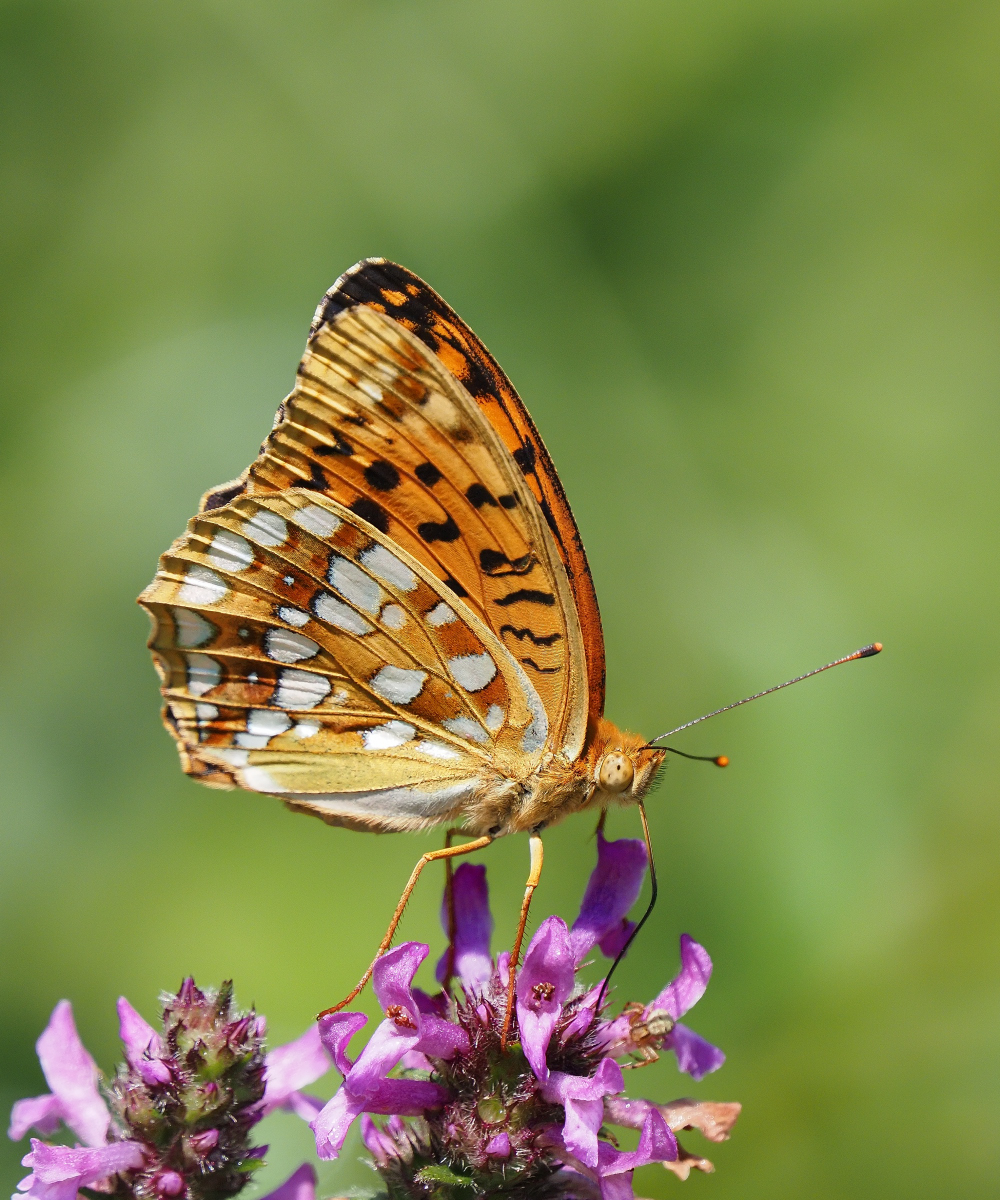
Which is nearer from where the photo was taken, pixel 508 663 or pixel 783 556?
pixel 508 663

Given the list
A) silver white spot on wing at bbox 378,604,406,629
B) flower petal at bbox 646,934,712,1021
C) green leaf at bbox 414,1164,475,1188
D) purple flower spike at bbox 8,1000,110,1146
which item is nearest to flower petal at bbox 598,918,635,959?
flower petal at bbox 646,934,712,1021

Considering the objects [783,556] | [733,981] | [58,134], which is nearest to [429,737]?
[733,981]

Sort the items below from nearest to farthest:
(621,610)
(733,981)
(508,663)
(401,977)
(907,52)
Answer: (401,977)
(508,663)
(733,981)
(621,610)
(907,52)

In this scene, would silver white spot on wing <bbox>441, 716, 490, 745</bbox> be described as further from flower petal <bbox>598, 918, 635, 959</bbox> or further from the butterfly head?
flower petal <bbox>598, 918, 635, 959</bbox>

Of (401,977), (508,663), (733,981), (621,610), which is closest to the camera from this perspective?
(401,977)

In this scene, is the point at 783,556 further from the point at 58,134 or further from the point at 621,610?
the point at 58,134

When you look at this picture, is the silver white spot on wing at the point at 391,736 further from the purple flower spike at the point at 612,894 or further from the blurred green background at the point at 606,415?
the blurred green background at the point at 606,415

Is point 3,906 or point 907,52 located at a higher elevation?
point 907,52
